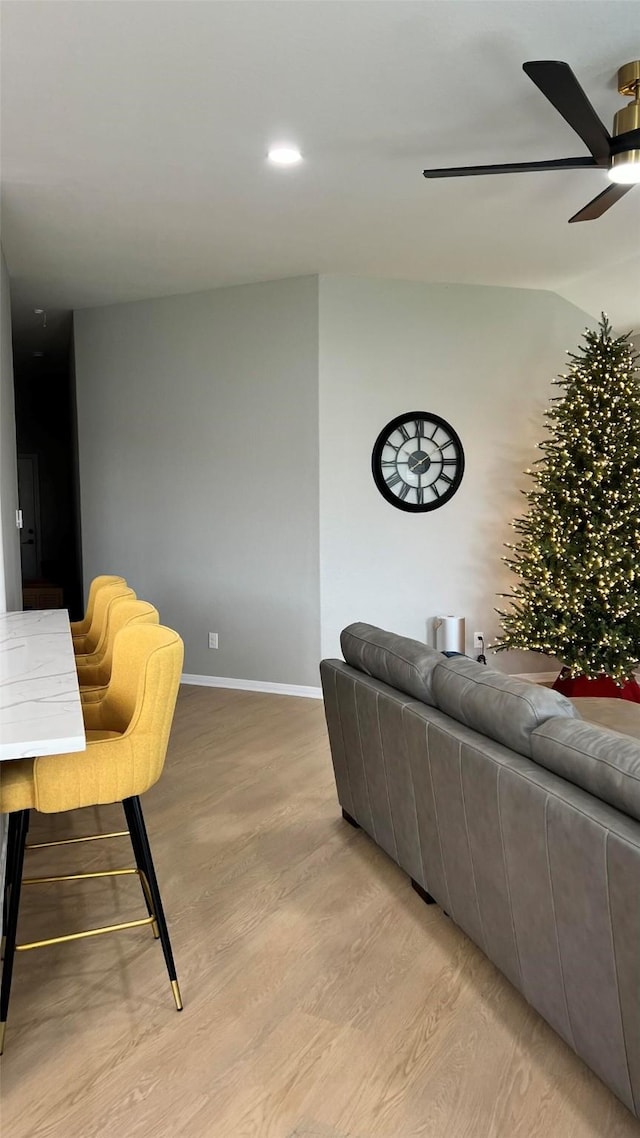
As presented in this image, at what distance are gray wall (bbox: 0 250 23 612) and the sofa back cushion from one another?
2747 millimetres

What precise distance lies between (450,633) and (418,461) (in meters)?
1.25

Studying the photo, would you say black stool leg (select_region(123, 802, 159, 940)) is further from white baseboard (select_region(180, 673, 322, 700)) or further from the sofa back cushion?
white baseboard (select_region(180, 673, 322, 700))

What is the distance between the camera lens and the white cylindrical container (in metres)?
5.54

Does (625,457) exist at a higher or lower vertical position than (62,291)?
lower

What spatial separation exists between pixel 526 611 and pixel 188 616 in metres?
2.54

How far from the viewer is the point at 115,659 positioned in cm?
254

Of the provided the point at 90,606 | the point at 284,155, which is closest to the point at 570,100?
the point at 284,155

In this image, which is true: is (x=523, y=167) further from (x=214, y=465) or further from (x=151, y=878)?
(x=214, y=465)

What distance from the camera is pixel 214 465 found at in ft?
19.2

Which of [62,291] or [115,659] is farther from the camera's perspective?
[62,291]

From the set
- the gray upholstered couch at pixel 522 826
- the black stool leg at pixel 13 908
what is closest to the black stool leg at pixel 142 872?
the black stool leg at pixel 13 908

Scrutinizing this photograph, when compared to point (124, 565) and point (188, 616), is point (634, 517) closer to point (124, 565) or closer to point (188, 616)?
point (188, 616)

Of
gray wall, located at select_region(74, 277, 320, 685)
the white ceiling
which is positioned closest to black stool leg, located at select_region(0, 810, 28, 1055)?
the white ceiling

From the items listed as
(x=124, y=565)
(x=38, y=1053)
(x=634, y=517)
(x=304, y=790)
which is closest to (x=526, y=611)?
(x=634, y=517)
